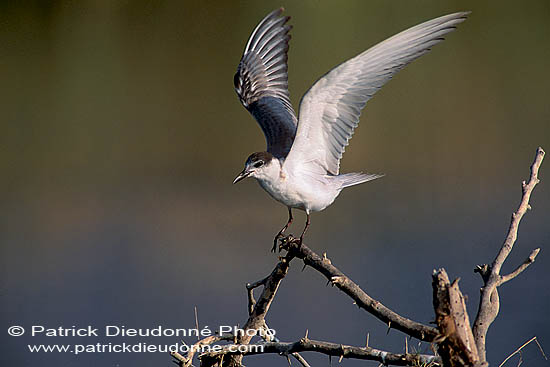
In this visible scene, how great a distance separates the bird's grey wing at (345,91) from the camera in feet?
10.0

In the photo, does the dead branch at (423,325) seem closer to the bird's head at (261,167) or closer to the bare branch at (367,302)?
the bare branch at (367,302)

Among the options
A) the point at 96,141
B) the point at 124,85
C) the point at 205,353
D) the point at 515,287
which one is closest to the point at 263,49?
the point at 205,353

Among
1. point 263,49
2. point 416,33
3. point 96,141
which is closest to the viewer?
point 416,33

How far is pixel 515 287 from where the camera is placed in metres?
5.46

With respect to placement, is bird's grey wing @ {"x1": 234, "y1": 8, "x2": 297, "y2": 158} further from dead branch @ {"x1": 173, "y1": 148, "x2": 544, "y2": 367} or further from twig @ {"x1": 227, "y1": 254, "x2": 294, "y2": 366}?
twig @ {"x1": 227, "y1": 254, "x2": 294, "y2": 366}

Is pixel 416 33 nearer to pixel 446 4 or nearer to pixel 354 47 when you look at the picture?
pixel 354 47

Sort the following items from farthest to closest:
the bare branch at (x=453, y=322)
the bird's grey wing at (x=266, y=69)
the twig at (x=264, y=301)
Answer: the bird's grey wing at (x=266, y=69) < the twig at (x=264, y=301) < the bare branch at (x=453, y=322)

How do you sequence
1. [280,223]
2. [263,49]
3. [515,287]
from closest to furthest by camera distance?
[263,49], [515,287], [280,223]

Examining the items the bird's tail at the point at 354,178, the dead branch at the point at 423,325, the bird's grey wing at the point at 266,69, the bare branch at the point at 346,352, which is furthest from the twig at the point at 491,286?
the bird's grey wing at the point at 266,69

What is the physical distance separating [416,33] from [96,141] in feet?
19.4

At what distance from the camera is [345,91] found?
3.21m

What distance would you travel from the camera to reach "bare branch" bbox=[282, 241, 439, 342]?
2.17 m

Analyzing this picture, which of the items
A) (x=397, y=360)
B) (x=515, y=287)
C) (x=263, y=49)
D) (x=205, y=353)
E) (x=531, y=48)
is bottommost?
(x=397, y=360)

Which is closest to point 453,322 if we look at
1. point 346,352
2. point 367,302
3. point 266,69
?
point 367,302
